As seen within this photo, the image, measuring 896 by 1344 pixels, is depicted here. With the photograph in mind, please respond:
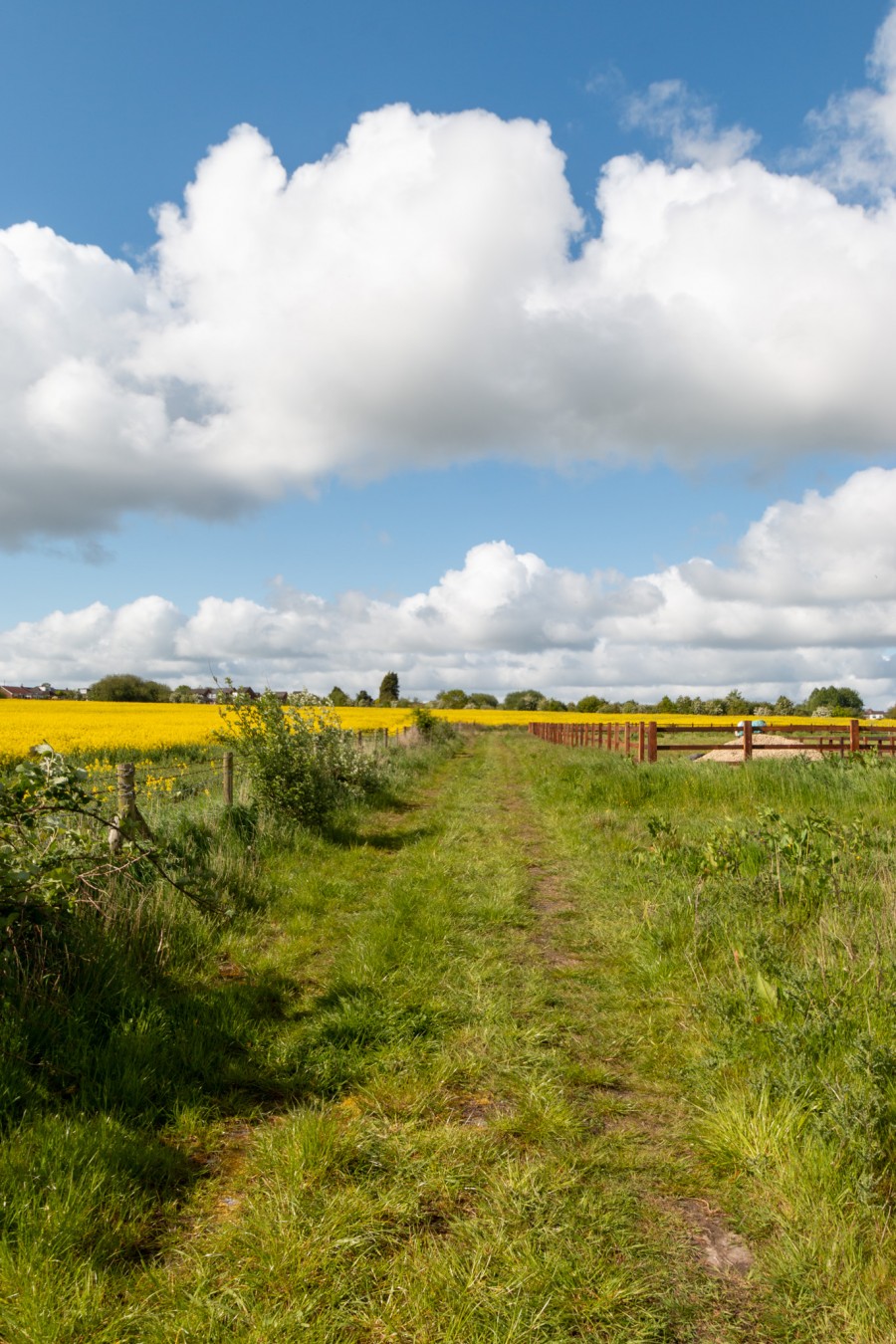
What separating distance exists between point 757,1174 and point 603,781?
10390 millimetres

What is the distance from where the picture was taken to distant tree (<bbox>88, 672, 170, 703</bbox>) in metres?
78.4

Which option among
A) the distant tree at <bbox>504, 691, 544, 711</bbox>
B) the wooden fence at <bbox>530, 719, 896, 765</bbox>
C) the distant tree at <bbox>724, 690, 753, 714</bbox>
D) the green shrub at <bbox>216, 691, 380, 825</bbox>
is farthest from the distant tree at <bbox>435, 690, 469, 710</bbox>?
the green shrub at <bbox>216, 691, 380, 825</bbox>

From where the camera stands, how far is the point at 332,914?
721 centimetres

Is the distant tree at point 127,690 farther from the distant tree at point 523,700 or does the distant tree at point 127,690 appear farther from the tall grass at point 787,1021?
the tall grass at point 787,1021

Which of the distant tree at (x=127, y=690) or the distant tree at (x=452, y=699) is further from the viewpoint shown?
the distant tree at (x=452, y=699)

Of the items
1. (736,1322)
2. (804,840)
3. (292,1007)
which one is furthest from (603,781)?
(736,1322)

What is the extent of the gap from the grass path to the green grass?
1 centimetres

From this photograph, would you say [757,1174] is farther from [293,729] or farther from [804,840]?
[293,729]

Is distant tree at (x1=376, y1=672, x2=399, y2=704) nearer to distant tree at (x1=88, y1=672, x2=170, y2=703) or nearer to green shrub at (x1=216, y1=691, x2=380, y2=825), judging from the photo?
distant tree at (x1=88, y1=672, x2=170, y2=703)

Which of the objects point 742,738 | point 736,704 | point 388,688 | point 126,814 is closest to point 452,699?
point 388,688

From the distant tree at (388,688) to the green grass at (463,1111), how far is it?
95878mm

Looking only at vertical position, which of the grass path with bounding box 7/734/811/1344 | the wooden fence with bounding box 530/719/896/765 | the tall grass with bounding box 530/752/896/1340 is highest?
the wooden fence with bounding box 530/719/896/765

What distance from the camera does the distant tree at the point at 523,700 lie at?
110m

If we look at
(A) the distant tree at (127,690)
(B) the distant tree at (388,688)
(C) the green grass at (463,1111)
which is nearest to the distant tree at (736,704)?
(B) the distant tree at (388,688)
